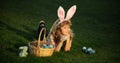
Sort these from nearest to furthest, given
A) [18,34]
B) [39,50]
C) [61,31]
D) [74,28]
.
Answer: [39,50] < [61,31] < [18,34] < [74,28]

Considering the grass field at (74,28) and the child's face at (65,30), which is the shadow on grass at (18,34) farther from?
the child's face at (65,30)

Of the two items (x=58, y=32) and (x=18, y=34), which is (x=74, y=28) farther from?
(x=58, y=32)

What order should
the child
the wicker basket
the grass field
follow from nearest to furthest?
the wicker basket, the grass field, the child

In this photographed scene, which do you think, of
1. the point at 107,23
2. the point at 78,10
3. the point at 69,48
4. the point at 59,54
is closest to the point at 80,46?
the point at 69,48

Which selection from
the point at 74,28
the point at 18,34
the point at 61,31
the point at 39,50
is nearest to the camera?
the point at 39,50

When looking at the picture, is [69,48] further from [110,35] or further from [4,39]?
[110,35]

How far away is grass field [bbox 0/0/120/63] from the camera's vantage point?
769 centimetres

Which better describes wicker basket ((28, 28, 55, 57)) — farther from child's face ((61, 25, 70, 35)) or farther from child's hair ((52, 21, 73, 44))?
child's face ((61, 25, 70, 35))

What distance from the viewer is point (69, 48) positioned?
27.2 feet

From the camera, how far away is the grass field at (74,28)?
7691 mm

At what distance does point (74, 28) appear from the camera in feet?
39.1

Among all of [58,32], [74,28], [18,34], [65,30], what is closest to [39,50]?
[58,32]

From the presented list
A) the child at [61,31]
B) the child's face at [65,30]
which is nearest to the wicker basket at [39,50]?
the child at [61,31]

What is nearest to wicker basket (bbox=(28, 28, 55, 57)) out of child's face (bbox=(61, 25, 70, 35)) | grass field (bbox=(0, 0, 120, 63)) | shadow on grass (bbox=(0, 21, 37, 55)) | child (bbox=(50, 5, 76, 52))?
grass field (bbox=(0, 0, 120, 63))
